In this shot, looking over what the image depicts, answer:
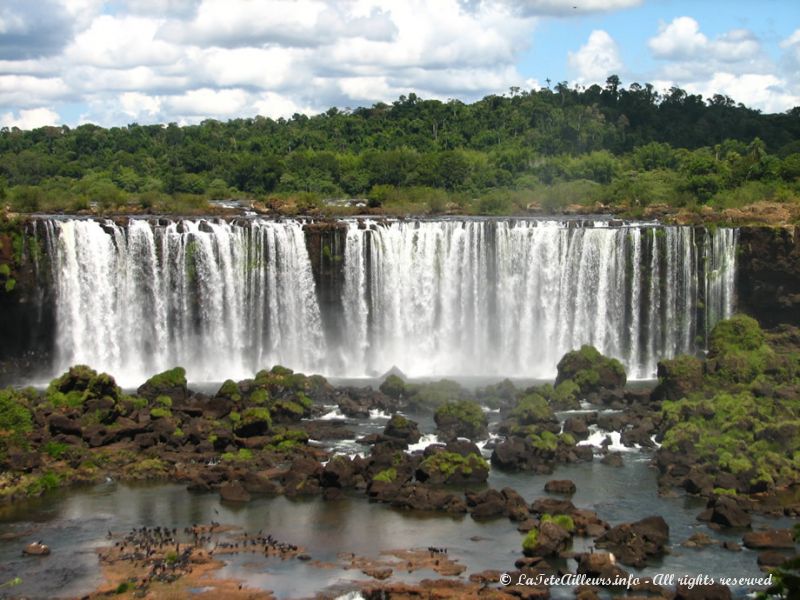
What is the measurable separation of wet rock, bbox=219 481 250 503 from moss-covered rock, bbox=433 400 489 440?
7.67 metres

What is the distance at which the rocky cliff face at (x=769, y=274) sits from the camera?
5084cm

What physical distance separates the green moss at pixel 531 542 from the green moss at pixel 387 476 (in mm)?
5951

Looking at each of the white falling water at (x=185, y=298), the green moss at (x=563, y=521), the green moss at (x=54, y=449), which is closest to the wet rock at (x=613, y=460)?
the green moss at (x=563, y=521)

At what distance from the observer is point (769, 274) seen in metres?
51.2

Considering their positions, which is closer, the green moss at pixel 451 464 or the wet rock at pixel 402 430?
the green moss at pixel 451 464

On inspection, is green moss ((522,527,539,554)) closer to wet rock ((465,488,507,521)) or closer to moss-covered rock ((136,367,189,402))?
wet rock ((465,488,507,521))

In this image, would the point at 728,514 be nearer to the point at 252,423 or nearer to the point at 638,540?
the point at 638,540

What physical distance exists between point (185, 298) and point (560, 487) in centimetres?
2233

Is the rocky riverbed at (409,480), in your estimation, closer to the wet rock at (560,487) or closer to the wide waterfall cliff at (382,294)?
the wet rock at (560,487)

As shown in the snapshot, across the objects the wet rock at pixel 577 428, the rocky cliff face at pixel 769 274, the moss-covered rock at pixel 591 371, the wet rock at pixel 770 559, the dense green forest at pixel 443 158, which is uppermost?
the dense green forest at pixel 443 158

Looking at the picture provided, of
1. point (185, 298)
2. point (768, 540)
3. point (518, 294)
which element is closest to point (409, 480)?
point (768, 540)

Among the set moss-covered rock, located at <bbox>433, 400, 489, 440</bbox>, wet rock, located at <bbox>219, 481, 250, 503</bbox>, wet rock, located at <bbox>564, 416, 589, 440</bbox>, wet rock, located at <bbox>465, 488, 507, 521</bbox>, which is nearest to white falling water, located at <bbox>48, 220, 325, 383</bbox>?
moss-covered rock, located at <bbox>433, 400, 489, 440</bbox>

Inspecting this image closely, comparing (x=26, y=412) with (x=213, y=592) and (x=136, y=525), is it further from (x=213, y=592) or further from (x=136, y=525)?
(x=213, y=592)

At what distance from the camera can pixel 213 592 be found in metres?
25.8
